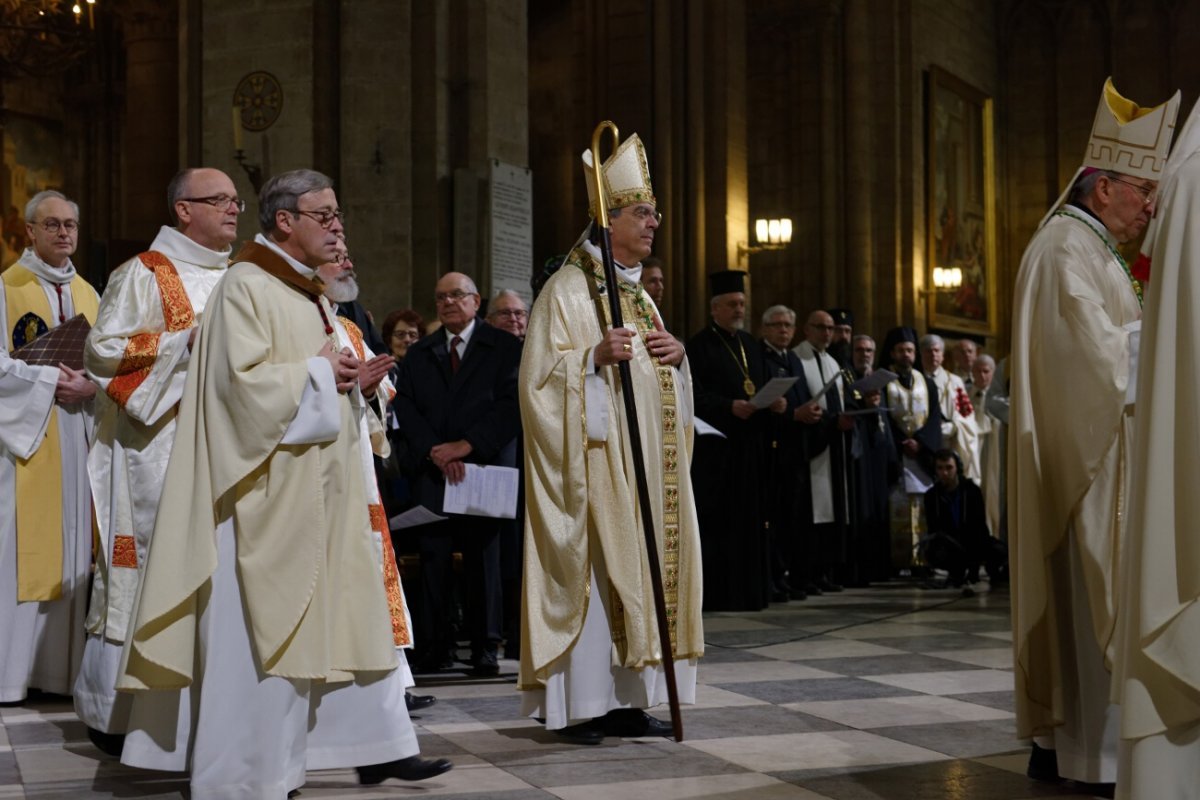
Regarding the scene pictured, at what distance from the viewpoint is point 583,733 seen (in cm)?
523

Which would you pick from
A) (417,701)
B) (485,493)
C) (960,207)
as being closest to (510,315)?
(485,493)

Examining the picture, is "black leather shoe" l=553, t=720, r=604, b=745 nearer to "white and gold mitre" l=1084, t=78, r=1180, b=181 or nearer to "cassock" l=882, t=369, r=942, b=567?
"white and gold mitre" l=1084, t=78, r=1180, b=181

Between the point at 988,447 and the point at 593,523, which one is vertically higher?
the point at 988,447

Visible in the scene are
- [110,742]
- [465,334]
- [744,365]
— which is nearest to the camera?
[110,742]

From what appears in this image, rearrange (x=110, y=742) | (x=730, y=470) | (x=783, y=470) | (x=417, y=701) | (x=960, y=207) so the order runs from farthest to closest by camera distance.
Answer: (x=960, y=207), (x=783, y=470), (x=730, y=470), (x=417, y=701), (x=110, y=742)

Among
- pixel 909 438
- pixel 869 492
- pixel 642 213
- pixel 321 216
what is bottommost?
pixel 869 492

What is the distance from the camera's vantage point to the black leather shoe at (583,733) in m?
5.18

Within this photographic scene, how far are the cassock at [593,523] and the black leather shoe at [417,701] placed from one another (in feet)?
2.23

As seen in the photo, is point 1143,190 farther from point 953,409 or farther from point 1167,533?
point 953,409

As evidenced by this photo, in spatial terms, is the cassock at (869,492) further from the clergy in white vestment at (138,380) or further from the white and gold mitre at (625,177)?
the clergy in white vestment at (138,380)

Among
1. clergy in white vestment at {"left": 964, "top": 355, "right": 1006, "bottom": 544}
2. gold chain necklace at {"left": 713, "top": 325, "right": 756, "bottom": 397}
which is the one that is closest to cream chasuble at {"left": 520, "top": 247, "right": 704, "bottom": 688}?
gold chain necklace at {"left": 713, "top": 325, "right": 756, "bottom": 397}

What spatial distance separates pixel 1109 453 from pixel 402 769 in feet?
7.39

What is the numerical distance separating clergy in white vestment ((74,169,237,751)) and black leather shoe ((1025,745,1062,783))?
113 inches

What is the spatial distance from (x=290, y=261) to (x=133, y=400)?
1.08 meters
